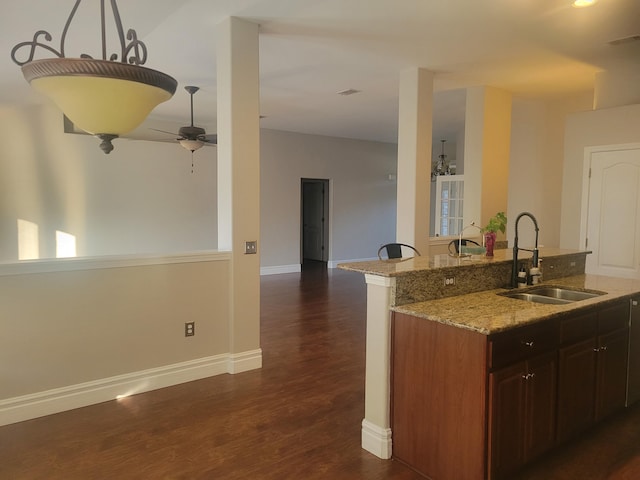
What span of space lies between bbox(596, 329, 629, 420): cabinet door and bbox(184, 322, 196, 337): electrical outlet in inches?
115

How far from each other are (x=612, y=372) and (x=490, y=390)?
133 centimetres

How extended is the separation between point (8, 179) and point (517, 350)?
6856 mm

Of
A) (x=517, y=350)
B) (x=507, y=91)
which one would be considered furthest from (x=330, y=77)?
(x=517, y=350)

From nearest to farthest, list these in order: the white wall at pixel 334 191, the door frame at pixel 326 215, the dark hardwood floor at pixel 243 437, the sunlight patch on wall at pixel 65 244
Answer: the dark hardwood floor at pixel 243 437, the sunlight patch on wall at pixel 65 244, the white wall at pixel 334 191, the door frame at pixel 326 215

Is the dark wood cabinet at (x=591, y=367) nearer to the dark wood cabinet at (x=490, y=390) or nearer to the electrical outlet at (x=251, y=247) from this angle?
the dark wood cabinet at (x=490, y=390)

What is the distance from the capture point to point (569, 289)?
10.3ft

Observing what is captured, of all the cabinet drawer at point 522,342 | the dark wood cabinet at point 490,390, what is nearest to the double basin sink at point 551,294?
the dark wood cabinet at point 490,390

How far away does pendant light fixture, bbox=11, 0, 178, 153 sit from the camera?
1.35 meters

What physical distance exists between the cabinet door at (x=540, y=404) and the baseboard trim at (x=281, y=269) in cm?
710

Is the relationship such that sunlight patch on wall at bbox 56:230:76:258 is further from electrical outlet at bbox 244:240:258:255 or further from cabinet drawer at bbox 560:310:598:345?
cabinet drawer at bbox 560:310:598:345

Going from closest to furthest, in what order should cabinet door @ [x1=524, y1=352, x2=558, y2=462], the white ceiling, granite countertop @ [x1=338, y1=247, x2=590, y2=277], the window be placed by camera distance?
cabinet door @ [x1=524, y1=352, x2=558, y2=462] → granite countertop @ [x1=338, y1=247, x2=590, y2=277] → the white ceiling → the window

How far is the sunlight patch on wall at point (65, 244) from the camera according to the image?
266 inches

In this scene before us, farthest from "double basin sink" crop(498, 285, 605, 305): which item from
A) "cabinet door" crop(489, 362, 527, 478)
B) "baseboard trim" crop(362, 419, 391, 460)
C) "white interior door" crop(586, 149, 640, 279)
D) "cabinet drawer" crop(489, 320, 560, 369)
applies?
"white interior door" crop(586, 149, 640, 279)

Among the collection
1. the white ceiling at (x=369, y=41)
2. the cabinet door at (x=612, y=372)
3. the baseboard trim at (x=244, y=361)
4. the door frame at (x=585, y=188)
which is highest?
the white ceiling at (x=369, y=41)
